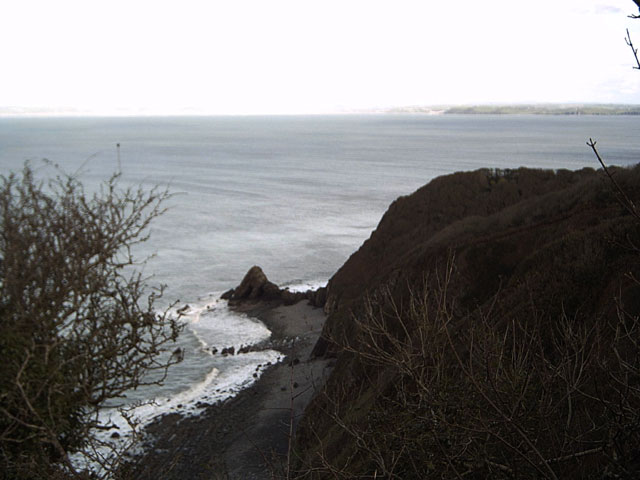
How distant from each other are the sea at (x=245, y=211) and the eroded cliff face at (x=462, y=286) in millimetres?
3446

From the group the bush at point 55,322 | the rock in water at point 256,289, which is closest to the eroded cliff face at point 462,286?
the bush at point 55,322

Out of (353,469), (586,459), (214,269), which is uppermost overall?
(586,459)

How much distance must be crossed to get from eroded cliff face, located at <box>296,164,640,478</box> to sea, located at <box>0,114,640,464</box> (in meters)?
3.45

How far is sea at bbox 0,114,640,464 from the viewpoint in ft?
90.1

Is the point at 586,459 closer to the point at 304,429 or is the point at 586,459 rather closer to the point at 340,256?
the point at 304,429

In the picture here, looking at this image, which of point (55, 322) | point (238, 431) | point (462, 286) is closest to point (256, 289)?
point (238, 431)

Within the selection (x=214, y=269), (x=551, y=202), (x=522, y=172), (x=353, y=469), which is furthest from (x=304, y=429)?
(x=214, y=269)

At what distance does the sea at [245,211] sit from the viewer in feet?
90.1

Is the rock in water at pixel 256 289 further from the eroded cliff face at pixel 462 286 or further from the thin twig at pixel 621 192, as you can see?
the thin twig at pixel 621 192

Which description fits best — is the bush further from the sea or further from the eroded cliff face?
the eroded cliff face

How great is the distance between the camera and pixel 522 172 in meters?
35.0

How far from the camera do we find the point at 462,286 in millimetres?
16703

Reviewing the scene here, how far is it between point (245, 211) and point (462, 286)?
48.9 metres

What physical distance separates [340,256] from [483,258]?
30.1m
